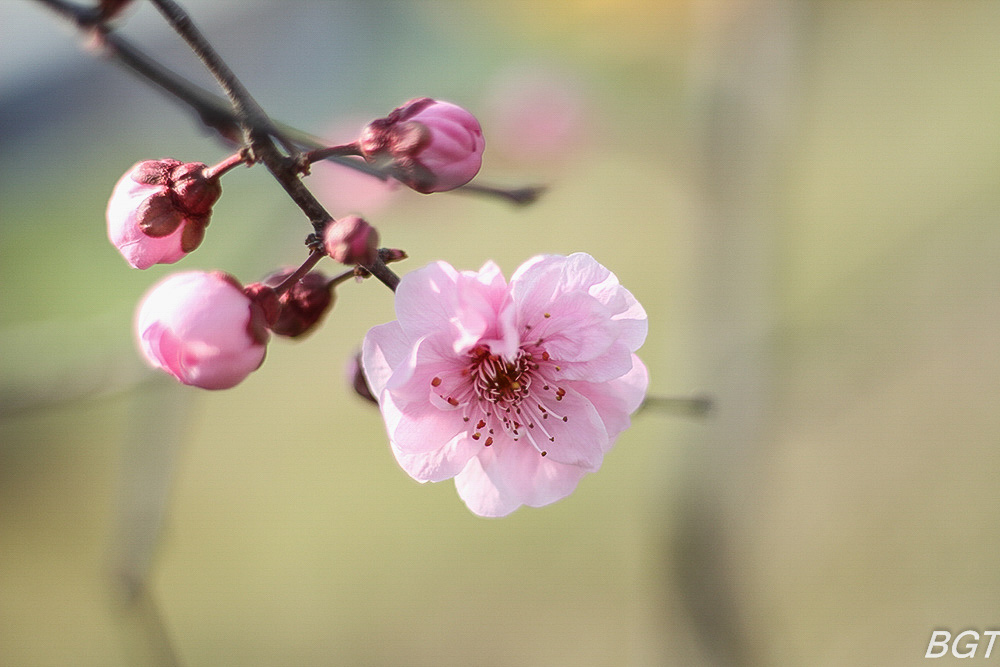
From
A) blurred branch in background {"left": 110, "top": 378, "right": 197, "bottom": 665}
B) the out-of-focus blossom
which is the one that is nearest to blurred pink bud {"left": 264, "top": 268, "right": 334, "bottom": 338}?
blurred branch in background {"left": 110, "top": 378, "right": 197, "bottom": 665}

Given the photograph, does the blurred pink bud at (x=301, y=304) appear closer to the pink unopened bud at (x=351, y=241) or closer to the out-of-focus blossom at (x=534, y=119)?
the pink unopened bud at (x=351, y=241)

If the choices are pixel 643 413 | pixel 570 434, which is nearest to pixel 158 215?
pixel 570 434

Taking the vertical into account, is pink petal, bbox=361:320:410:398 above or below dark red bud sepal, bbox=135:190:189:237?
below

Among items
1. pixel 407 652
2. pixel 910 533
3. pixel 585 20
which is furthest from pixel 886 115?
pixel 407 652

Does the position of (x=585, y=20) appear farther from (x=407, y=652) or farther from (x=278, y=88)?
(x=407, y=652)

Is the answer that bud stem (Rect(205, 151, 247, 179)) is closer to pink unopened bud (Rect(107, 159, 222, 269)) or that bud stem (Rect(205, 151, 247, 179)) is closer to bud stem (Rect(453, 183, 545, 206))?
pink unopened bud (Rect(107, 159, 222, 269))

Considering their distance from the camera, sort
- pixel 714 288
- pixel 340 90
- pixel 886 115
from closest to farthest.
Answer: pixel 714 288, pixel 886 115, pixel 340 90
